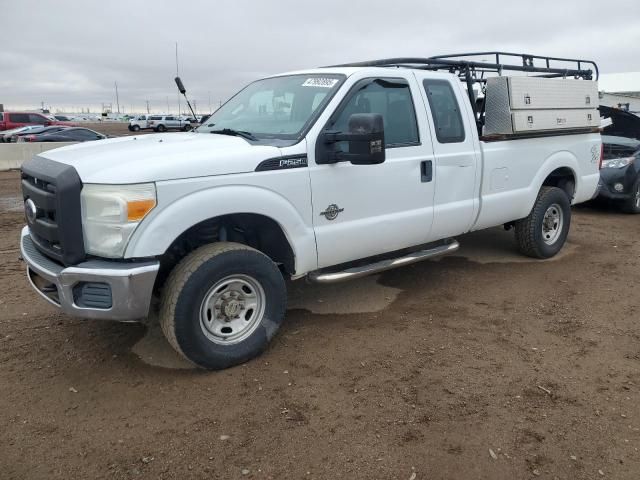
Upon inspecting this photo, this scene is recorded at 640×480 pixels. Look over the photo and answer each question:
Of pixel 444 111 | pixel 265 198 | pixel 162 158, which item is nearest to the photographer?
pixel 162 158

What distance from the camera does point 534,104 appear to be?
17.6 ft

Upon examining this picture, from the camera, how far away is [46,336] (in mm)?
4176

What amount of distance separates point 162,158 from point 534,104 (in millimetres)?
3782

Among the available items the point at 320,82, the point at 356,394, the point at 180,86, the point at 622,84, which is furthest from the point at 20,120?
the point at 622,84

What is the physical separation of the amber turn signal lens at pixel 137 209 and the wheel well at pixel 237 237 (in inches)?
12.9

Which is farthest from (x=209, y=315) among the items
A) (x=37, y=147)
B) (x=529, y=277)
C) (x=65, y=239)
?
(x=37, y=147)

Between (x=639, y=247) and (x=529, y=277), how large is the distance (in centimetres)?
236

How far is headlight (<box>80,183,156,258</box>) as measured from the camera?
3.08 metres

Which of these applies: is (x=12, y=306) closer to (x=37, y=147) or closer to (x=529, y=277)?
(x=529, y=277)

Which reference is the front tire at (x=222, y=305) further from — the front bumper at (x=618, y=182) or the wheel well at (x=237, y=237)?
the front bumper at (x=618, y=182)

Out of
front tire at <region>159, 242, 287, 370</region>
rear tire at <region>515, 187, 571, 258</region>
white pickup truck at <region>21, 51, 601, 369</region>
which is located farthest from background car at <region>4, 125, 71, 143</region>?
front tire at <region>159, 242, 287, 370</region>

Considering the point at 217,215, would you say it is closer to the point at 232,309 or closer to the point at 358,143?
the point at 232,309

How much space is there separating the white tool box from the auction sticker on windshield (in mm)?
1808

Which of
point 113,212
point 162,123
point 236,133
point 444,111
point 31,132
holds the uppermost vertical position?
point 162,123
